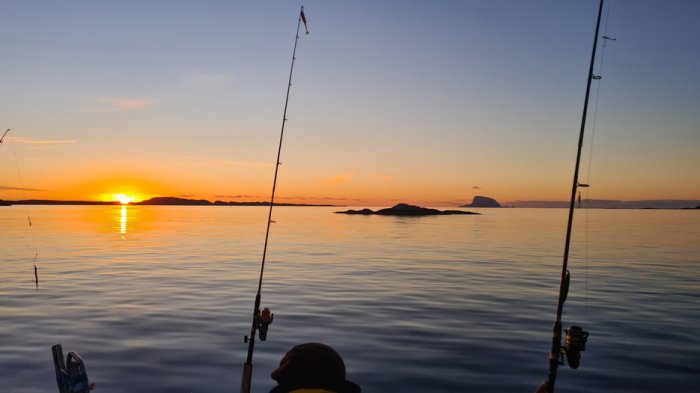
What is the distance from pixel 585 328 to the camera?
15.7m

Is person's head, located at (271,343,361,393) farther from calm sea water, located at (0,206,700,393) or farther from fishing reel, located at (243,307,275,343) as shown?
calm sea water, located at (0,206,700,393)

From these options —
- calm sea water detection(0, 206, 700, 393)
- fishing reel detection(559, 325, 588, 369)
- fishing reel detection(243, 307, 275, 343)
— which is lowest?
calm sea water detection(0, 206, 700, 393)

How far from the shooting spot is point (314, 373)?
13.0ft

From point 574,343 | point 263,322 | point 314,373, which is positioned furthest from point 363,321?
point 314,373

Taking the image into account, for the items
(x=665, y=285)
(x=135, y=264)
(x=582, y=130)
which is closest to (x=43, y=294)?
(x=135, y=264)

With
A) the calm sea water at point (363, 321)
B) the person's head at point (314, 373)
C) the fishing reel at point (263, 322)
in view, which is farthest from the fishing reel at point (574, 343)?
the calm sea water at point (363, 321)

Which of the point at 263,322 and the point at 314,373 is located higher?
the point at 314,373

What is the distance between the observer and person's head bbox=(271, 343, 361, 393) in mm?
3949

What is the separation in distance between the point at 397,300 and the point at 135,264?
16860 millimetres

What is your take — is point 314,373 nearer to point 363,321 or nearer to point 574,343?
point 574,343

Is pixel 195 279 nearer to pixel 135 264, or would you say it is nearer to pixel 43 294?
pixel 43 294

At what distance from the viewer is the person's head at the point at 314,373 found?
13.0 ft

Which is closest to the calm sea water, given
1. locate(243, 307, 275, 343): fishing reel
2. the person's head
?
locate(243, 307, 275, 343): fishing reel

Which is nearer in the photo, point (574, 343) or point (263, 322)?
point (574, 343)
